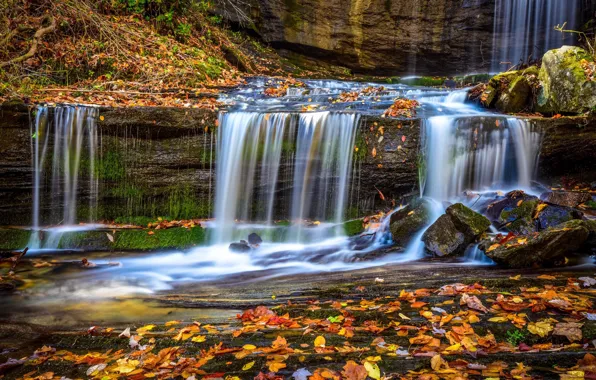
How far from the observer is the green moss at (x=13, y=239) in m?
7.23

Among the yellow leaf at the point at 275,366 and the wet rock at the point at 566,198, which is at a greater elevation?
the wet rock at the point at 566,198

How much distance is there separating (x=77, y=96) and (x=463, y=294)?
8.46 meters

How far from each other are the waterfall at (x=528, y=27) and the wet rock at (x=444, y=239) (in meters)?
10.9

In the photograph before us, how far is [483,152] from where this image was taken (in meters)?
7.84

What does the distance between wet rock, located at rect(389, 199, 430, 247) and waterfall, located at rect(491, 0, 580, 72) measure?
409 inches

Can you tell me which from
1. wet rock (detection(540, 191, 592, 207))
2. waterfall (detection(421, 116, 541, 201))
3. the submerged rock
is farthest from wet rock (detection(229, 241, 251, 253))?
wet rock (detection(540, 191, 592, 207))

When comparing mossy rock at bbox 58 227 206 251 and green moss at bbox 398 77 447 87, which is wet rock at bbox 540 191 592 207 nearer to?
mossy rock at bbox 58 227 206 251

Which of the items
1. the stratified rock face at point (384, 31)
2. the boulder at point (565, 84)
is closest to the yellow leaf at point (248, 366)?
the boulder at point (565, 84)

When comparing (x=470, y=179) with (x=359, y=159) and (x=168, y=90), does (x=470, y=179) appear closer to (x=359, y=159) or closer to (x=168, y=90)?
(x=359, y=159)

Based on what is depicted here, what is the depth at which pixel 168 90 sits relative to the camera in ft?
32.5

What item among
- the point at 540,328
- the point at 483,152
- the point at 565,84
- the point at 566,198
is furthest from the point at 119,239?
the point at 565,84

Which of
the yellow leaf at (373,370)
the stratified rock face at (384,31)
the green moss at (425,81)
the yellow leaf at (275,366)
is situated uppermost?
the stratified rock face at (384,31)

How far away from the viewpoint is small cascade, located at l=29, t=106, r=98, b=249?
25.4 ft

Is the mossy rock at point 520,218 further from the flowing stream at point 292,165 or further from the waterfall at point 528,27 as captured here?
the waterfall at point 528,27
